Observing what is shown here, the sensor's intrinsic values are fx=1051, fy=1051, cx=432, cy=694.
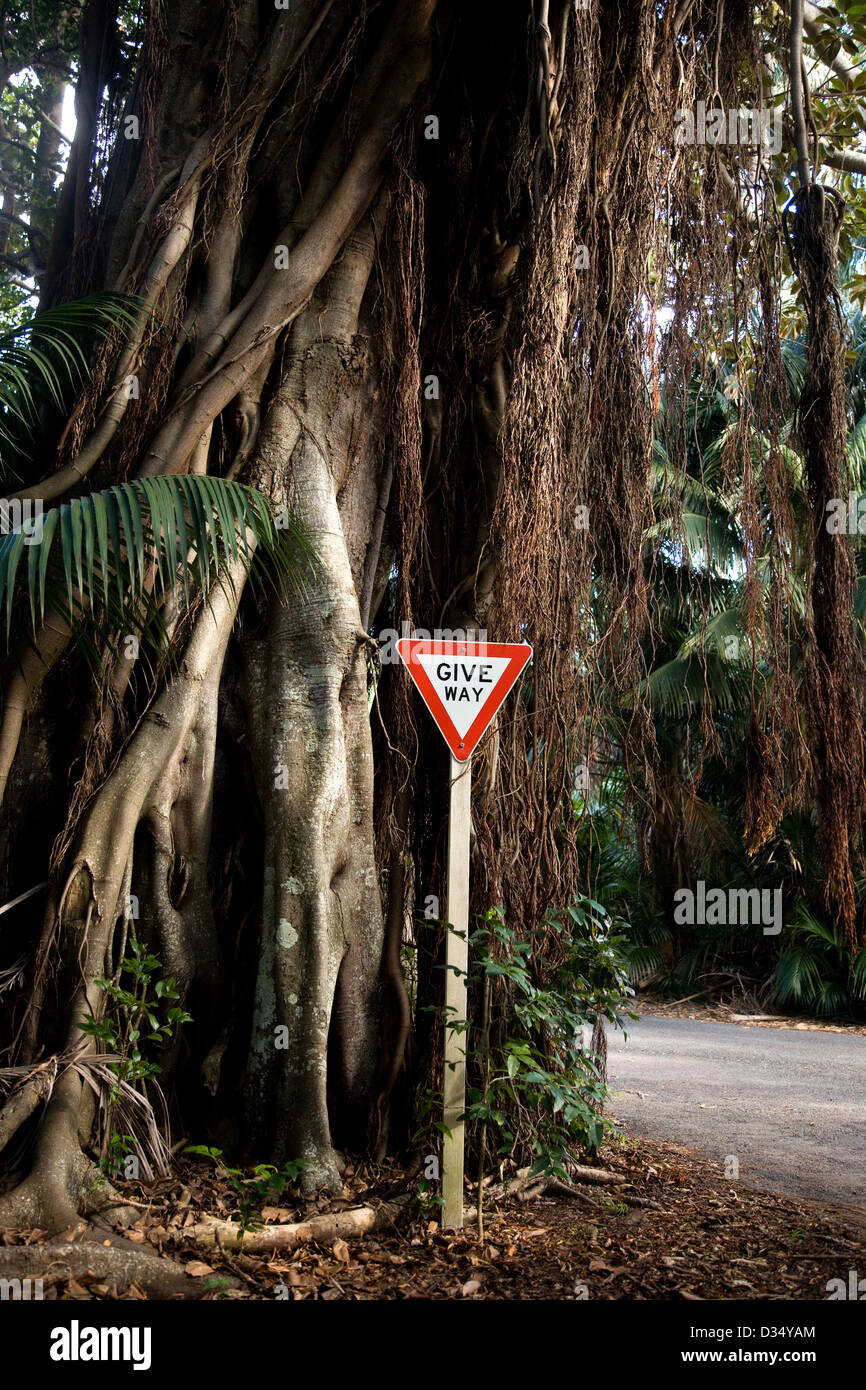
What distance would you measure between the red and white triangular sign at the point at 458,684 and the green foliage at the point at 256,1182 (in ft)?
4.91

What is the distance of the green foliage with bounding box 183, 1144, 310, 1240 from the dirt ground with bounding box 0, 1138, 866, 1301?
0.17ft

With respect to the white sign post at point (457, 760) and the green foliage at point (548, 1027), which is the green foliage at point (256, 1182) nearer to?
the white sign post at point (457, 760)

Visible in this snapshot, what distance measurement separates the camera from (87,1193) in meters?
3.22

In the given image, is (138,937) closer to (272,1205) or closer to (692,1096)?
(272,1205)

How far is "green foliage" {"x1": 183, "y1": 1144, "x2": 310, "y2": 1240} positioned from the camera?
11.2 ft

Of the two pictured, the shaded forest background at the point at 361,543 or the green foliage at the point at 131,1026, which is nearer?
the green foliage at the point at 131,1026

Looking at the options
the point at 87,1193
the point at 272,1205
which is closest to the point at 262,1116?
the point at 272,1205

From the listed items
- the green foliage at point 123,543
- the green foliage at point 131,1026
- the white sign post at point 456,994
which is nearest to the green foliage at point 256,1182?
the green foliage at point 131,1026

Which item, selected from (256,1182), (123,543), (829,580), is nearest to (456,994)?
(256,1182)

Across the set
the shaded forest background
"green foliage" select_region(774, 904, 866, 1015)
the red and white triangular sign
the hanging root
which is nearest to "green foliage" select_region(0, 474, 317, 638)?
the shaded forest background

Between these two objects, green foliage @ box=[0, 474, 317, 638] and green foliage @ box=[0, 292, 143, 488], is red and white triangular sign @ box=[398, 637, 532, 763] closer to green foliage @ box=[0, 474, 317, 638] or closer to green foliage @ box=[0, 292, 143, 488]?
green foliage @ box=[0, 474, 317, 638]

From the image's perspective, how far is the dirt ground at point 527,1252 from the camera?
3.06 m

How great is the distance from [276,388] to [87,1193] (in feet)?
10.6

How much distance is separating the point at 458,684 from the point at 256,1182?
1.80m
